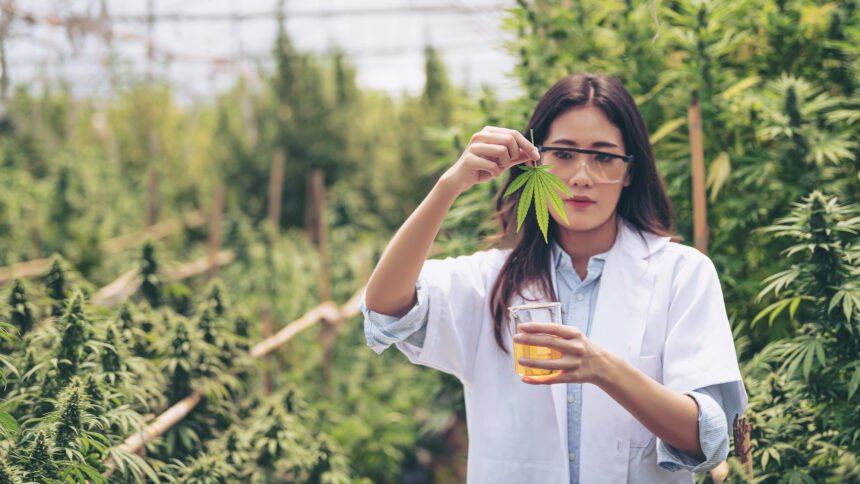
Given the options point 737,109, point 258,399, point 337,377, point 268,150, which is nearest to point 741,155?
point 737,109

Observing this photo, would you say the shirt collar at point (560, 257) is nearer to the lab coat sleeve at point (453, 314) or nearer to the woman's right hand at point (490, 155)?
the lab coat sleeve at point (453, 314)

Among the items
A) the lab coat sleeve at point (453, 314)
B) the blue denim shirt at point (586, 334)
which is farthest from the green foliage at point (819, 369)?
the lab coat sleeve at point (453, 314)

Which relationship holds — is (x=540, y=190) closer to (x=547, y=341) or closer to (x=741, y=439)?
(x=547, y=341)

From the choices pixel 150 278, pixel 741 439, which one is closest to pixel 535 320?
pixel 741 439

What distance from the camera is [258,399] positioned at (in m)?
3.31

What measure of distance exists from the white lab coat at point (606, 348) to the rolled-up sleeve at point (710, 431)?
0.03 m

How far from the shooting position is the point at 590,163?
190 centimetres

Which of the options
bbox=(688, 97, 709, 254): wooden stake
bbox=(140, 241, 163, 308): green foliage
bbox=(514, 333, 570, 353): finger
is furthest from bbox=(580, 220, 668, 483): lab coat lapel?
bbox=(140, 241, 163, 308): green foliage

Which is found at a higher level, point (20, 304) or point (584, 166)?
point (584, 166)

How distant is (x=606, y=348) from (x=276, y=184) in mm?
5363

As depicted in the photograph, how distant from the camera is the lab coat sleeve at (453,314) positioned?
1861mm

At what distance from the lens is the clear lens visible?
190cm

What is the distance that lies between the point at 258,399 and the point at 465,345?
164 centimetres

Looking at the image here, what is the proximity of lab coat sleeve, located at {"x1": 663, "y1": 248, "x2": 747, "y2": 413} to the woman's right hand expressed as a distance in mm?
453
